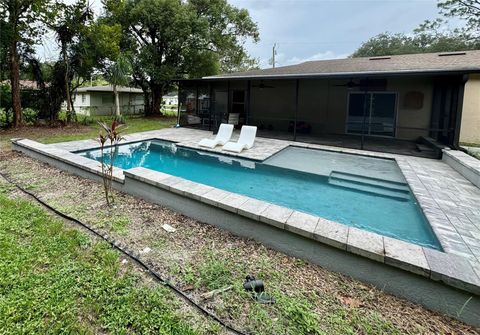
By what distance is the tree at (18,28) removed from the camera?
10133mm

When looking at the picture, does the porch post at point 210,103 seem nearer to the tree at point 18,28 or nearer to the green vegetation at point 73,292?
the tree at point 18,28


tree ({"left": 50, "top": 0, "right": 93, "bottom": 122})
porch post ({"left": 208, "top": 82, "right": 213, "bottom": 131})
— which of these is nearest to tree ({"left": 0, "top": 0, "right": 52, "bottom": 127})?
tree ({"left": 50, "top": 0, "right": 93, "bottom": 122})

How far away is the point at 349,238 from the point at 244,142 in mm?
6941

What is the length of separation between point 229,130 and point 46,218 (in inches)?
275

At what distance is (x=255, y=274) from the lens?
2693mm

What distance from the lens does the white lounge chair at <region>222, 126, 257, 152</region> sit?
875 cm

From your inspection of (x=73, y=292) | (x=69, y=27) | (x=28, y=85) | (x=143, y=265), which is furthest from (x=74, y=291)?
(x=28, y=85)

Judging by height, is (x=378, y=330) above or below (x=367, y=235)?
below

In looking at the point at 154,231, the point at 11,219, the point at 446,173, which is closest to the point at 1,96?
the point at 11,219

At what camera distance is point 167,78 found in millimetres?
17500

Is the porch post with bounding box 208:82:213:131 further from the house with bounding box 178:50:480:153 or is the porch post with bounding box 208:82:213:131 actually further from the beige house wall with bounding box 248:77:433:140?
the beige house wall with bounding box 248:77:433:140

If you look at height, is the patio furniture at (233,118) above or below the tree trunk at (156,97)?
below

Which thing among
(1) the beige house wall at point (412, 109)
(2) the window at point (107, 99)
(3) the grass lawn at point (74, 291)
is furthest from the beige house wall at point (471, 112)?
(2) the window at point (107, 99)

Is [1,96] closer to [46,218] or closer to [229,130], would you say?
[229,130]
